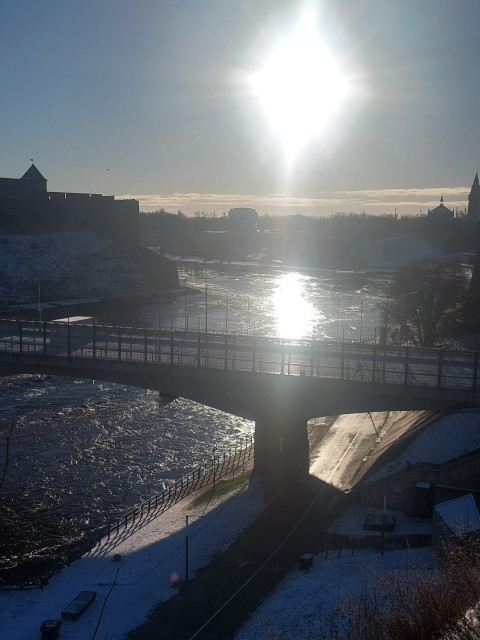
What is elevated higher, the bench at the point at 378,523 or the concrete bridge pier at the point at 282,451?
the concrete bridge pier at the point at 282,451

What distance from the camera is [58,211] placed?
268 feet

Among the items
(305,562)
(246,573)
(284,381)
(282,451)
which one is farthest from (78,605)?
(284,381)

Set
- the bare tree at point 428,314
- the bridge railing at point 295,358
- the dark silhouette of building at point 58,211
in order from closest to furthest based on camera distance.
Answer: the bridge railing at point 295,358
the bare tree at point 428,314
the dark silhouette of building at point 58,211

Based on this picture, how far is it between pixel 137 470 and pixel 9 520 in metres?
4.68

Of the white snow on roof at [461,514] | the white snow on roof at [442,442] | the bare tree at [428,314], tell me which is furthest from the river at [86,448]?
the white snow on roof at [461,514]

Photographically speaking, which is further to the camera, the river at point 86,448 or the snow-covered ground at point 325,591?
the river at point 86,448

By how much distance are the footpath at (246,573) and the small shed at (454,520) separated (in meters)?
2.67

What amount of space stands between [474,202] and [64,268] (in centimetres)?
8259

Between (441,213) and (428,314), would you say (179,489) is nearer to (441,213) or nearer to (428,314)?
(428,314)

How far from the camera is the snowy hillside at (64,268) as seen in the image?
69125 mm

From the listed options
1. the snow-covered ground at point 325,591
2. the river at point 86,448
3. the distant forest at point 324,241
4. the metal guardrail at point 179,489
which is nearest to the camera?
the snow-covered ground at point 325,591

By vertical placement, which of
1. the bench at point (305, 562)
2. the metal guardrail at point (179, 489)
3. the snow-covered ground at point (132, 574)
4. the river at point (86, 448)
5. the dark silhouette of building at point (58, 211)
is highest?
the dark silhouette of building at point (58, 211)

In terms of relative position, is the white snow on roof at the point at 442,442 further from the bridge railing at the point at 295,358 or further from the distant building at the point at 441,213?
the distant building at the point at 441,213

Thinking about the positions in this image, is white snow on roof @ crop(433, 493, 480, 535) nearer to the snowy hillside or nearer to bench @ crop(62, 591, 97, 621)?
bench @ crop(62, 591, 97, 621)
